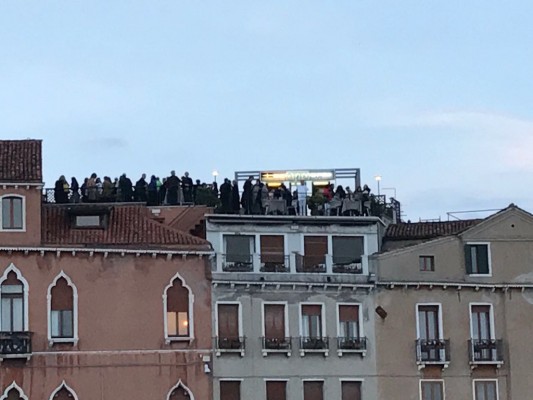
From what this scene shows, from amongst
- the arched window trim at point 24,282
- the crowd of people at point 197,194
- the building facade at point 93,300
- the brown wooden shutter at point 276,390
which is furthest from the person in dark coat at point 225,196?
the arched window trim at point 24,282

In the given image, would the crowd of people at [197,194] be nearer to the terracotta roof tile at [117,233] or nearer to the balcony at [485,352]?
the terracotta roof tile at [117,233]

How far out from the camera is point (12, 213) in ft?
208

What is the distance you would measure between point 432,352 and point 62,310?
14.8 meters

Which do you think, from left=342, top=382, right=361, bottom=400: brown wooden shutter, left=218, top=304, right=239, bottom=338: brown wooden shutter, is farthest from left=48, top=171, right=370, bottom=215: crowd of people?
left=342, top=382, right=361, bottom=400: brown wooden shutter

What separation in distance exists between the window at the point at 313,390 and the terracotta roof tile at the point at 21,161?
1324 centimetres

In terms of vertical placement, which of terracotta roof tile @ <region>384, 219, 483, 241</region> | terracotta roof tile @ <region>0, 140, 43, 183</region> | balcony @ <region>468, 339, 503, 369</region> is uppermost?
A: terracotta roof tile @ <region>0, 140, 43, 183</region>

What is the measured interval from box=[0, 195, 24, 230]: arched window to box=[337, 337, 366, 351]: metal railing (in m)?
13.4

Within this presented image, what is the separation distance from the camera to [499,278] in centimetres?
6888

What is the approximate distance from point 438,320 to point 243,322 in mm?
7951

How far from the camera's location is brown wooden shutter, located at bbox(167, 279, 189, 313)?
214 ft

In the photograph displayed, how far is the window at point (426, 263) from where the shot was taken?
6812 centimetres

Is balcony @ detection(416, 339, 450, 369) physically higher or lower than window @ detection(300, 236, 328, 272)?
lower

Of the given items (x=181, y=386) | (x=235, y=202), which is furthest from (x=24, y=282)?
(x=235, y=202)

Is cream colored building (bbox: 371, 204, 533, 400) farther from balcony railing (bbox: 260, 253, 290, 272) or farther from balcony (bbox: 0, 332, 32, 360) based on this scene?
balcony (bbox: 0, 332, 32, 360)
